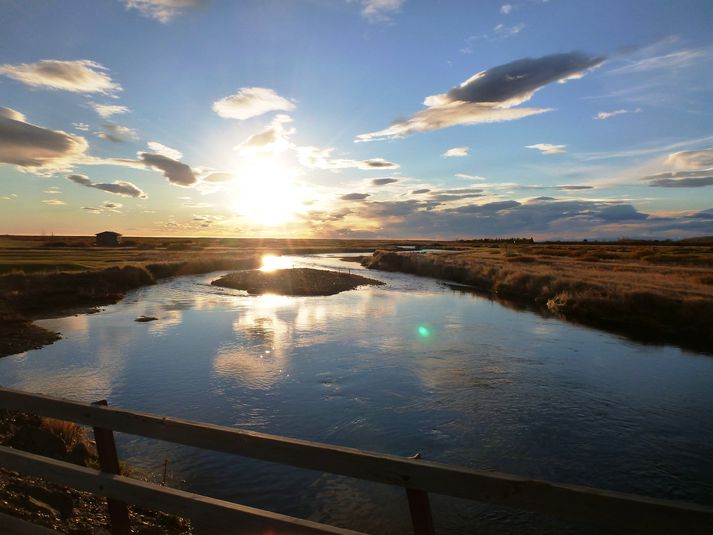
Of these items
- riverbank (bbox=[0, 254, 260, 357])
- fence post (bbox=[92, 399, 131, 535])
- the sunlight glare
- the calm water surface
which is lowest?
the calm water surface

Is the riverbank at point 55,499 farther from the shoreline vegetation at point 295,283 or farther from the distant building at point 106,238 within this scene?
the distant building at point 106,238

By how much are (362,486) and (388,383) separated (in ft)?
23.3

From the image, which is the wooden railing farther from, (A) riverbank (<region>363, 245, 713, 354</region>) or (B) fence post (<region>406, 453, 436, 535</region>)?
(A) riverbank (<region>363, 245, 713, 354</region>)

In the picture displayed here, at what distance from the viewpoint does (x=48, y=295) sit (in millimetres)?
35406

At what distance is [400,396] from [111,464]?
474 inches

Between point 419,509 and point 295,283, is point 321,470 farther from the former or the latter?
point 295,283

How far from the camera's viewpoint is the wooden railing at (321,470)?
9.21 feet

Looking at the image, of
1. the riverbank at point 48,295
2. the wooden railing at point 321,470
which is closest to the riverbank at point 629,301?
the wooden railing at point 321,470

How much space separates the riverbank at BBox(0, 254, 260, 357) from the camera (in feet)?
76.8

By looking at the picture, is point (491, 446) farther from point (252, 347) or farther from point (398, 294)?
point (398, 294)

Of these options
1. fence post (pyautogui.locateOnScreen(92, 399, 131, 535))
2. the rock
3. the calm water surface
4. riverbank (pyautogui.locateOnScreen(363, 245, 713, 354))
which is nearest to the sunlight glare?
riverbank (pyautogui.locateOnScreen(363, 245, 713, 354))

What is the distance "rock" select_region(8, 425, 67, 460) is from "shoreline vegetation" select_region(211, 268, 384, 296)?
34.5 metres

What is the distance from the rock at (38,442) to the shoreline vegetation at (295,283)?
34528 mm

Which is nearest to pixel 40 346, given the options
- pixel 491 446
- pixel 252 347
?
pixel 252 347
